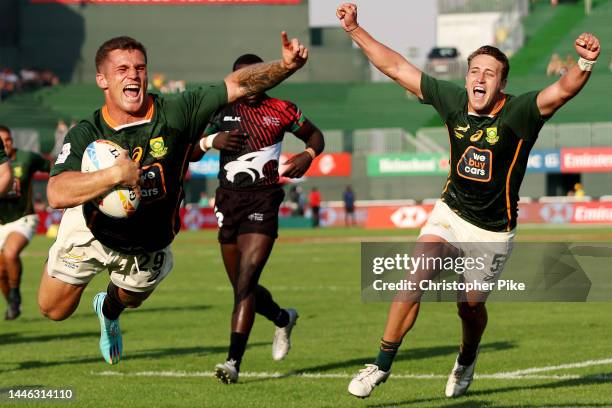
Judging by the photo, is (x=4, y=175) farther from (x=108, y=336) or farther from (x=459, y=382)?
(x=459, y=382)

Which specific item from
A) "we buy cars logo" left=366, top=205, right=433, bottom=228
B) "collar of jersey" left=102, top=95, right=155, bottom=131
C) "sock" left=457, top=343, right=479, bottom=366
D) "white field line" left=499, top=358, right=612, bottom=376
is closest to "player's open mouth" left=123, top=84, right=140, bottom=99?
"collar of jersey" left=102, top=95, right=155, bottom=131

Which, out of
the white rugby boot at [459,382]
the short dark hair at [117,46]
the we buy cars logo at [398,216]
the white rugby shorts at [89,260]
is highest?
the short dark hair at [117,46]

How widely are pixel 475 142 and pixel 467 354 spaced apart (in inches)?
68.6

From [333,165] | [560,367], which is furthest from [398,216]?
[560,367]

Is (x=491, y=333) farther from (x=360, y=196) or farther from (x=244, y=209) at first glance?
(x=360, y=196)

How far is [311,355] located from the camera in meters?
12.6

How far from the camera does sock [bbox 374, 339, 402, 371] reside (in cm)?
886

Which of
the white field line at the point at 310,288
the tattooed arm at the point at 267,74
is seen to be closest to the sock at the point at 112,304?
the tattooed arm at the point at 267,74

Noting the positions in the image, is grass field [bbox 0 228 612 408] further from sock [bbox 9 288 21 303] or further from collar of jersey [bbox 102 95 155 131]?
collar of jersey [bbox 102 95 155 131]

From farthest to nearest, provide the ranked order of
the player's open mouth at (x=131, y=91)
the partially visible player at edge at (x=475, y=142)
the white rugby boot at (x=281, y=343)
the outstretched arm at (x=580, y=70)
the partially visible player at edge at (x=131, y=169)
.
A: 1. the white rugby boot at (x=281, y=343)
2. the partially visible player at edge at (x=475, y=142)
3. the outstretched arm at (x=580, y=70)
4. the player's open mouth at (x=131, y=91)
5. the partially visible player at edge at (x=131, y=169)

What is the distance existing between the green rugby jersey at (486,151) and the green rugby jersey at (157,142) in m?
1.84

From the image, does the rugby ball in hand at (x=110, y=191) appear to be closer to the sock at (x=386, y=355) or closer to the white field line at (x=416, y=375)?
the sock at (x=386, y=355)

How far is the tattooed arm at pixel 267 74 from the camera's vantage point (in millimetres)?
8078

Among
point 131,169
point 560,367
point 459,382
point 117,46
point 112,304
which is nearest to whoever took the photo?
point 131,169
